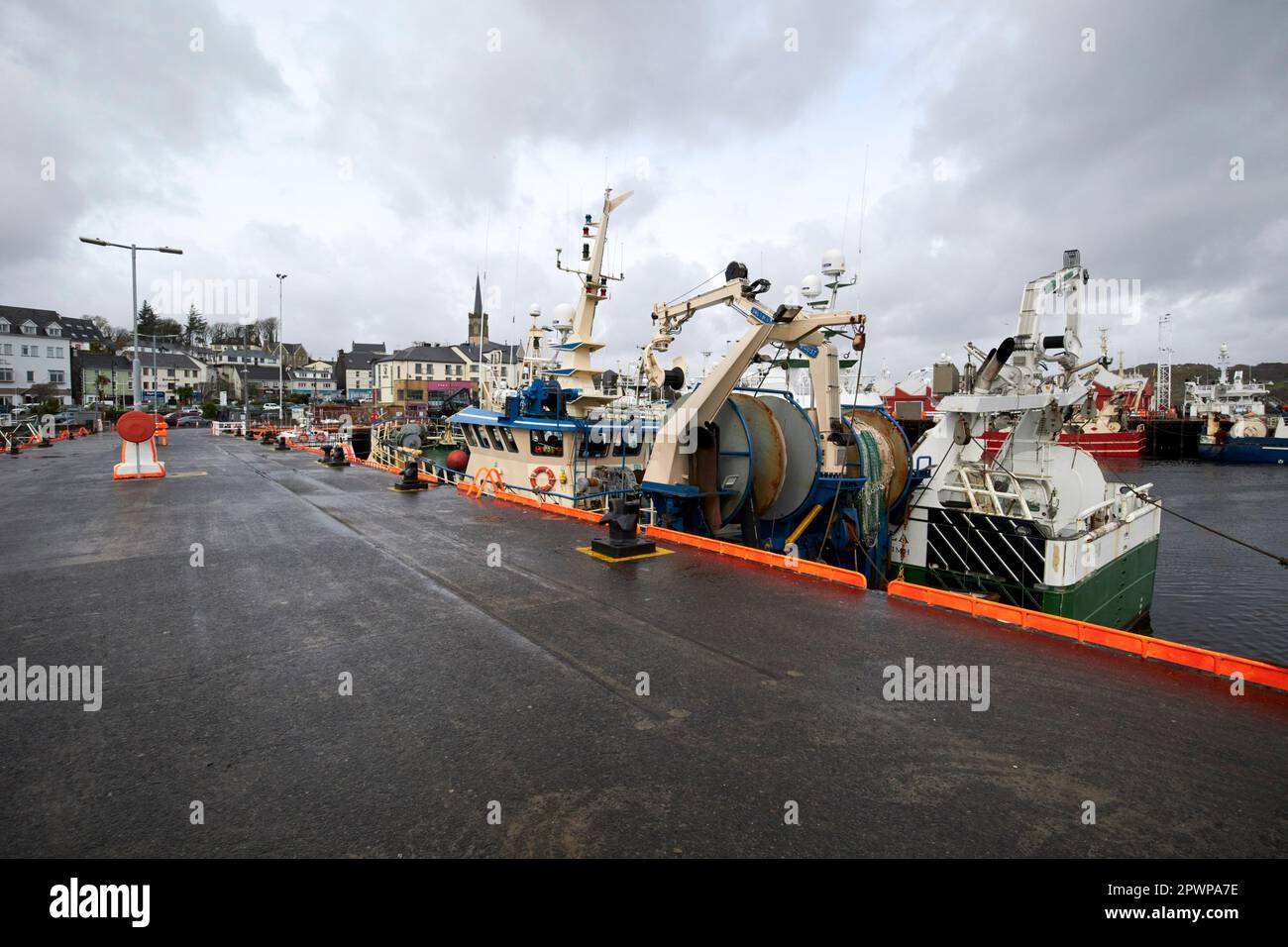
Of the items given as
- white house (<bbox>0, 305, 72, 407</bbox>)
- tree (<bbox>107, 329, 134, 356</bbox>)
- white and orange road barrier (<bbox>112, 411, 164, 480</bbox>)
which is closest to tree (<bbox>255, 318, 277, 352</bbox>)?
tree (<bbox>107, 329, 134, 356</bbox>)

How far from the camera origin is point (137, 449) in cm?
1803

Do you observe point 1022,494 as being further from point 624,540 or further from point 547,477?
point 547,477

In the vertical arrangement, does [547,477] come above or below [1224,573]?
above

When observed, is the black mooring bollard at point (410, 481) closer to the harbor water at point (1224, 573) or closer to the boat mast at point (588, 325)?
the boat mast at point (588, 325)

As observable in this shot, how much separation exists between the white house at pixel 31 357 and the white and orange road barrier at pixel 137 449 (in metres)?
69.1

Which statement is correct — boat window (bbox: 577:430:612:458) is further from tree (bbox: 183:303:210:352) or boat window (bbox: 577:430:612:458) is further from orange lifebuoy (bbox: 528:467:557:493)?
tree (bbox: 183:303:210:352)

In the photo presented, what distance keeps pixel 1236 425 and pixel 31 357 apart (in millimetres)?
121582

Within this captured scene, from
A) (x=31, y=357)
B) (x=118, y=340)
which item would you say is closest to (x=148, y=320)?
(x=118, y=340)

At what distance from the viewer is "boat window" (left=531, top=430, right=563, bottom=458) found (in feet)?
55.4

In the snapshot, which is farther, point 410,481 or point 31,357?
point 31,357

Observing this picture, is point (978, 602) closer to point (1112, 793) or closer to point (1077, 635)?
point (1077, 635)

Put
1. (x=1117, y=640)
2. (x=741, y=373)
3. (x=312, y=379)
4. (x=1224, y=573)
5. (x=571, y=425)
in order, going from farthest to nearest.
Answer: (x=312, y=379) → (x=1224, y=573) → (x=571, y=425) → (x=741, y=373) → (x=1117, y=640)
